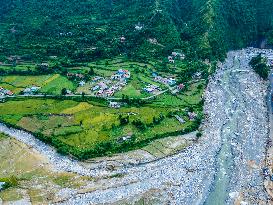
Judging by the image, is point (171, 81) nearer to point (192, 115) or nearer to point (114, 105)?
point (192, 115)

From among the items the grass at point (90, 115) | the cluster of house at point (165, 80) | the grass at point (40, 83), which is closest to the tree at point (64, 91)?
the grass at point (40, 83)

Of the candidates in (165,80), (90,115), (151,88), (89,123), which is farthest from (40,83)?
(165,80)

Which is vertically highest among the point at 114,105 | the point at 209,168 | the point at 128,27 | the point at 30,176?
the point at 128,27

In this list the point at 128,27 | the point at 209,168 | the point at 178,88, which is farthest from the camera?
the point at 128,27

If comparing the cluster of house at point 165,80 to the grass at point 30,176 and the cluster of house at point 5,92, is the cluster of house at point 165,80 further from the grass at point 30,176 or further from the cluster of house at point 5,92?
the grass at point 30,176

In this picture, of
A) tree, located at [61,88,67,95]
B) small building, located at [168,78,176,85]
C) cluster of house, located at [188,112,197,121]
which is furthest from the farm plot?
small building, located at [168,78,176,85]

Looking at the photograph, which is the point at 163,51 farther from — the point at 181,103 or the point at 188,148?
the point at 188,148

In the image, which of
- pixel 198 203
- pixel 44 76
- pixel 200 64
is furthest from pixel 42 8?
pixel 198 203
